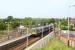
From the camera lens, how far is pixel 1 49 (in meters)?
29.1

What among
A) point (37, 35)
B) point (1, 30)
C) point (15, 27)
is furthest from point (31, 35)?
point (15, 27)

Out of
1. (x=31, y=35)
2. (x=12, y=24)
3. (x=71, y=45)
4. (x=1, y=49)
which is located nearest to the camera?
(x=1, y=49)

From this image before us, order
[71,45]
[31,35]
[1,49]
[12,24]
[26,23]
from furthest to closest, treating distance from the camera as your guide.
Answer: [26,23]
[12,24]
[31,35]
[71,45]
[1,49]

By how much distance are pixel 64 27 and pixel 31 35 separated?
1332 inches

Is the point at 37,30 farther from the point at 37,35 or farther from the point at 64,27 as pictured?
the point at 64,27

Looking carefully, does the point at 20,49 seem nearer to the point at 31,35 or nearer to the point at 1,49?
the point at 1,49

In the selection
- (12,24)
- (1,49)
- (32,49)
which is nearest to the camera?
(32,49)

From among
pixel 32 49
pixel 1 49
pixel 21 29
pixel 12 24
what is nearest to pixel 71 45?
pixel 1 49

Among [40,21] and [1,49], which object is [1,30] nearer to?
[40,21]

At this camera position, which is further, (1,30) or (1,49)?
(1,30)

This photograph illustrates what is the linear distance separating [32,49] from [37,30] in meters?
33.4

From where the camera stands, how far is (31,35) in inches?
2159

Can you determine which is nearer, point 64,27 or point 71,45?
point 71,45

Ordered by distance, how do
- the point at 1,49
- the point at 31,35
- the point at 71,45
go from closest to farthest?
1. the point at 1,49
2. the point at 71,45
3. the point at 31,35
